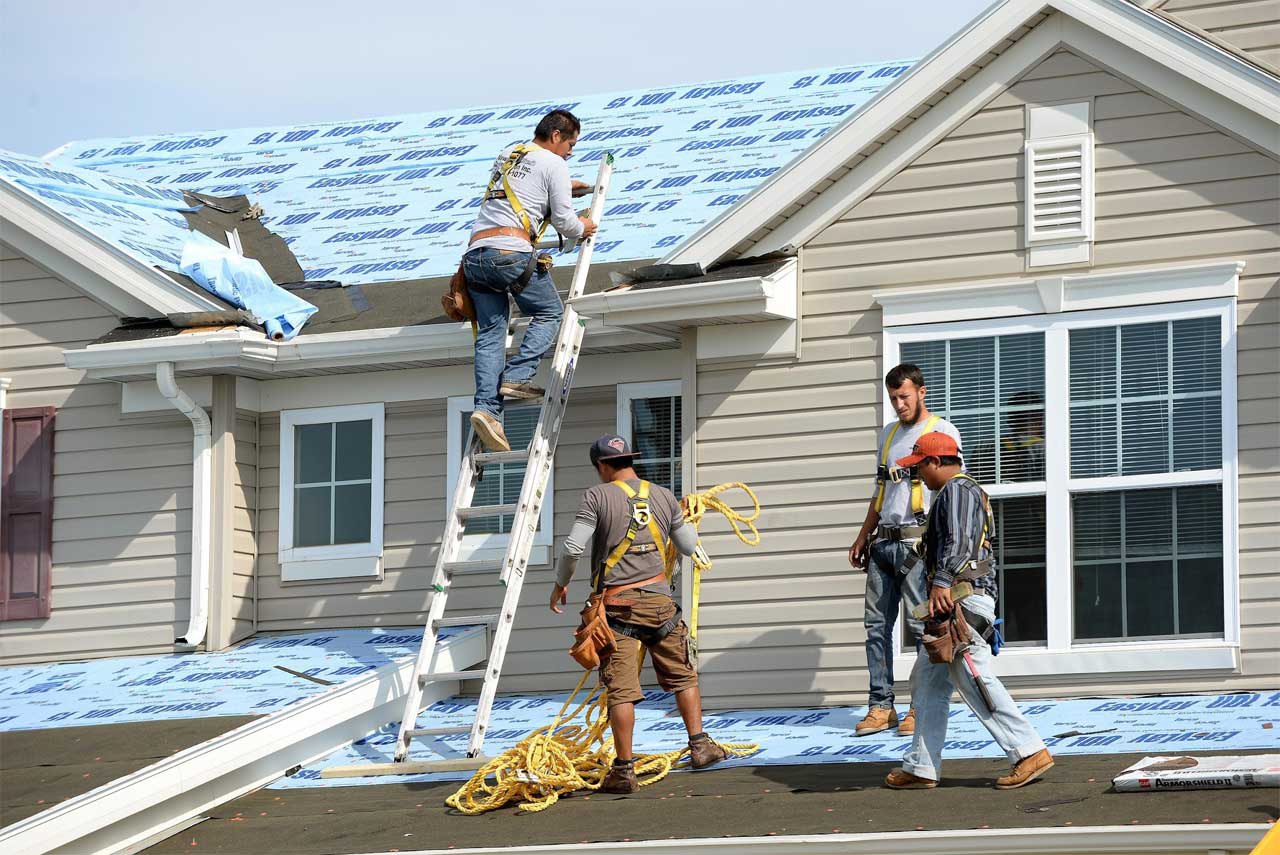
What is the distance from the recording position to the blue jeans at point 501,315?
438 inches

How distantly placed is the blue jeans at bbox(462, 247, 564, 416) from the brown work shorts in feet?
7.24

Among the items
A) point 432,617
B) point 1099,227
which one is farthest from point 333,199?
point 1099,227

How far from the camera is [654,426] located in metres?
12.0

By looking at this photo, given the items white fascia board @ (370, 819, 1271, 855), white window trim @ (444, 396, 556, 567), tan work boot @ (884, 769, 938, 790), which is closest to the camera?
white fascia board @ (370, 819, 1271, 855)

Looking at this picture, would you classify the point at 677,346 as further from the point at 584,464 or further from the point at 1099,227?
the point at 1099,227

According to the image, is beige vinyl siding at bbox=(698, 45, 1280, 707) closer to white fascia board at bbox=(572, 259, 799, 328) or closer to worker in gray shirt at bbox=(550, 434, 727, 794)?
white fascia board at bbox=(572, 259, 799, 328)

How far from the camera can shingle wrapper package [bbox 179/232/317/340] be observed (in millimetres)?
12703

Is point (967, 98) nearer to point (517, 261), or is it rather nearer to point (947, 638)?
point (517, 261)

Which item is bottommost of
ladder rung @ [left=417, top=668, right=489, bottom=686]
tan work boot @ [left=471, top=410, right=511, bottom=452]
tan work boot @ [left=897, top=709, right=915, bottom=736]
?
tan work boot @ [left=897, top=709, right=915, bottom=736]

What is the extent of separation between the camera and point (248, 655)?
12102 mm

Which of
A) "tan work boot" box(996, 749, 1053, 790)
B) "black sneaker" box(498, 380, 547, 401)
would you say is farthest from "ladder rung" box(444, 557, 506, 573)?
"tan work boot" box(996, 749, 1053, 790)

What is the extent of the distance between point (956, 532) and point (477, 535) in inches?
188

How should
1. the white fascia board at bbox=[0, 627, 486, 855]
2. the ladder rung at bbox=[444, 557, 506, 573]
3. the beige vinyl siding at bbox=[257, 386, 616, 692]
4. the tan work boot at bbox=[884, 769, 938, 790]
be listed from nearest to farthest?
1. the tan work boot at bbox=[884, 769, 938, 790]
2. the white fascia board at bbox=[0, 627, 486, 855]
3. the ladder rung at bbox=[444, 557, 506, 573]
4. the beige vinyl siding at bbox=[257, 386, 616, 692]

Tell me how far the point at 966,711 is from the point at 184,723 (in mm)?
4370
